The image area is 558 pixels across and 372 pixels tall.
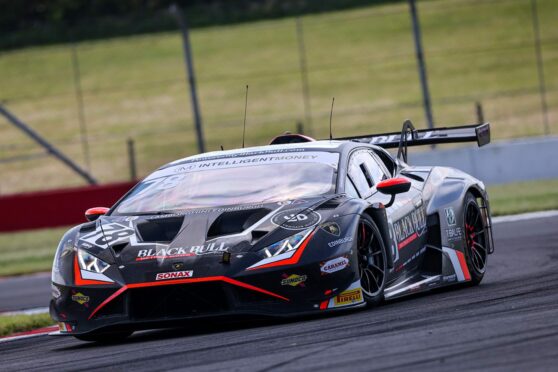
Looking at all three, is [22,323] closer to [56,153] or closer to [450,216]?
[450,216]

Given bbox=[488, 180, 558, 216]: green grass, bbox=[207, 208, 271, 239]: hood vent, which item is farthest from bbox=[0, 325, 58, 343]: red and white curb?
bbox=[488, 180, 558, 216]: green grass

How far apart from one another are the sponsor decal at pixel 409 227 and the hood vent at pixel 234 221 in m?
1.20

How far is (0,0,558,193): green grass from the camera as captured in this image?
34.7 metres

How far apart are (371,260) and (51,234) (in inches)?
576

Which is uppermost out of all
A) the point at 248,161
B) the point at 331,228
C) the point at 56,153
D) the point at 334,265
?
the point at 248,161

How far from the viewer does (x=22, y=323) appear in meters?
10.4

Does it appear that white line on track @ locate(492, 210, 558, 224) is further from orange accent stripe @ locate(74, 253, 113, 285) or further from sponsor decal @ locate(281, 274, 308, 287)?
orange accent stripe @ locate(74, 253, 113, 285)

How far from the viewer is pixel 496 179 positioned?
71.9 feet

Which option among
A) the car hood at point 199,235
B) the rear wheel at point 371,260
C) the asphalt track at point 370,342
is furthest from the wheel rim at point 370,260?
the car hood at point 199,235

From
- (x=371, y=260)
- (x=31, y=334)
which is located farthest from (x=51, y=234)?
(x=371, y=260)

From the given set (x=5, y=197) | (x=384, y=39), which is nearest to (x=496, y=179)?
(x=5, y=197)

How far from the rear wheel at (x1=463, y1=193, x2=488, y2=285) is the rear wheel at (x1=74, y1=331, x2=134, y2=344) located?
9.38 ft

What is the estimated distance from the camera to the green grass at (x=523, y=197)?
55.0 ft

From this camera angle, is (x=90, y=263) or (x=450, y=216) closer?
(x=90, y=263)
